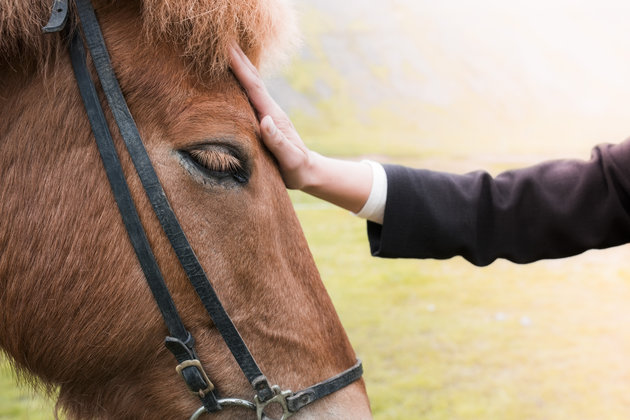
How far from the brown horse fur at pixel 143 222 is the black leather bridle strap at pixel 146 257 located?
25 mm

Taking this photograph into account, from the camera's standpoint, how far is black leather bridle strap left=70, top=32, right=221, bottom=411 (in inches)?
61.8

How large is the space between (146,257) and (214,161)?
309mm

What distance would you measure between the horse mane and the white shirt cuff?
0.71 metres

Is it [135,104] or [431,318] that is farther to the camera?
[431,318]

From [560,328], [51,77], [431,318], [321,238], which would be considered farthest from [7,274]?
[321,238]

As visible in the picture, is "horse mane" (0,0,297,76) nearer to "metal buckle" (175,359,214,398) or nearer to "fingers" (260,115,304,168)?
"fingers" (260,115,304,168)

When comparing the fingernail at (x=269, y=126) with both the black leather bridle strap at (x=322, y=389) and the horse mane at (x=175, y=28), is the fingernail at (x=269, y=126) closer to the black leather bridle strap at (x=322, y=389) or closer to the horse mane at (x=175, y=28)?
the horse mane at (x=175, y=28)

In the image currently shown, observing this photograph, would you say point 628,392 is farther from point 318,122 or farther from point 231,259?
point 318,122

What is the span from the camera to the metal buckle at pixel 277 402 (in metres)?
1.58

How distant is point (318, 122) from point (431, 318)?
13169mm

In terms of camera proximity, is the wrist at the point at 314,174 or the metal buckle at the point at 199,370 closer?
the metal buckle at the point at 199,370

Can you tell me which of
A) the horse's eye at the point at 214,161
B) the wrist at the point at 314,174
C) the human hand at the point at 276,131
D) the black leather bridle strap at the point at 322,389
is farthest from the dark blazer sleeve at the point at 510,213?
the horse's eye at the point at 214,161

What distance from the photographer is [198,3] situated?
1644mm

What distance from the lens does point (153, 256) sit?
5.15 ft
